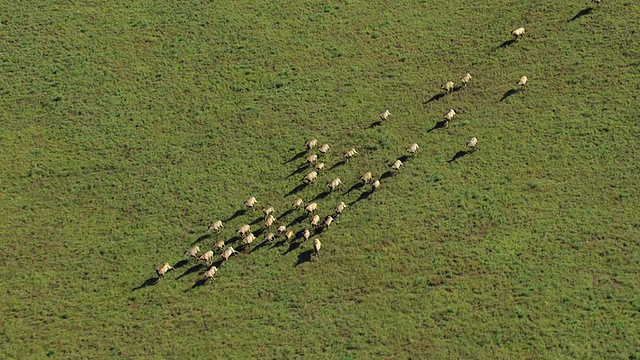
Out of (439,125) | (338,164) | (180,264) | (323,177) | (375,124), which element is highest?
(375,124)

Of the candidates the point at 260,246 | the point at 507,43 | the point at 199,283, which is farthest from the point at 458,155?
the point at 199,283

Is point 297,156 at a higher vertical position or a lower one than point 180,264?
higher

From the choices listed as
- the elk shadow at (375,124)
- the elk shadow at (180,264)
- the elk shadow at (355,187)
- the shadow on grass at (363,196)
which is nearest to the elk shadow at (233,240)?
the elk shadow at (180,264)

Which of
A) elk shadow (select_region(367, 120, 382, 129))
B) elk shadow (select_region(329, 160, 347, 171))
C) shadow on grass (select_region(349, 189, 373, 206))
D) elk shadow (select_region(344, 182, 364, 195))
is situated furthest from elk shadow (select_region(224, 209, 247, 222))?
elk shadow (select_region(367, 120, 382, 129))

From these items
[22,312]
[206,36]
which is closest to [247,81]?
[206,36]

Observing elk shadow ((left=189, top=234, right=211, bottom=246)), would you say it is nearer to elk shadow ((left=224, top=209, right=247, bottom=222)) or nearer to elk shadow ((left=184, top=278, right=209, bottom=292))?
elk shadow ((left=224, top=209, right=247, bottom=222))

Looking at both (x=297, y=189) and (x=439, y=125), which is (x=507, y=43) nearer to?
(x=439, y=125)
